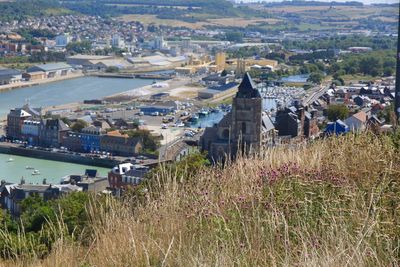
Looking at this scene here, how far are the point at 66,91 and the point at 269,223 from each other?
12.2 m

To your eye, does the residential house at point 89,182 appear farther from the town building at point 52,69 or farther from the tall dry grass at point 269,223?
the town building at point 52,69

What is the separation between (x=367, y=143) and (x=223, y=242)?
1.93ft

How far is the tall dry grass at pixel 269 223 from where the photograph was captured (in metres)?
0.84

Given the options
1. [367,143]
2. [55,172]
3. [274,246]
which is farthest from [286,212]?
[55,172]

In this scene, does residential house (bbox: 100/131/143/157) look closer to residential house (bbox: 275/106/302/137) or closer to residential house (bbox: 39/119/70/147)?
residential house (bbox: 39/119/70/147)

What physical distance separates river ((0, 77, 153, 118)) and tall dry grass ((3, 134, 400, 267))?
9.02 m

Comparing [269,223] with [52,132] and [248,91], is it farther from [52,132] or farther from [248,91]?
[52,132]

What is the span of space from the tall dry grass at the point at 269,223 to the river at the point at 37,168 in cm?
457

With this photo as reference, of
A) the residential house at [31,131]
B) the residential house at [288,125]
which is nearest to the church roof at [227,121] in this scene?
the residential house at [288,125]

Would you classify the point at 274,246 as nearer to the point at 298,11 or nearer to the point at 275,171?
the point at 275,171

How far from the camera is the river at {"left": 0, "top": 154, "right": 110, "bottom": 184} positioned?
581cm

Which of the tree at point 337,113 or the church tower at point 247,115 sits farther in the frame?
the tree at point 337,113

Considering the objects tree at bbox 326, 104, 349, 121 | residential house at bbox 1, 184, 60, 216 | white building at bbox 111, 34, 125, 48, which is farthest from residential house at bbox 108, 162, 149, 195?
white building at bbox 111, 34, 125, 48

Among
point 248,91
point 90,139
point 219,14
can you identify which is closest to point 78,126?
point 90,139
